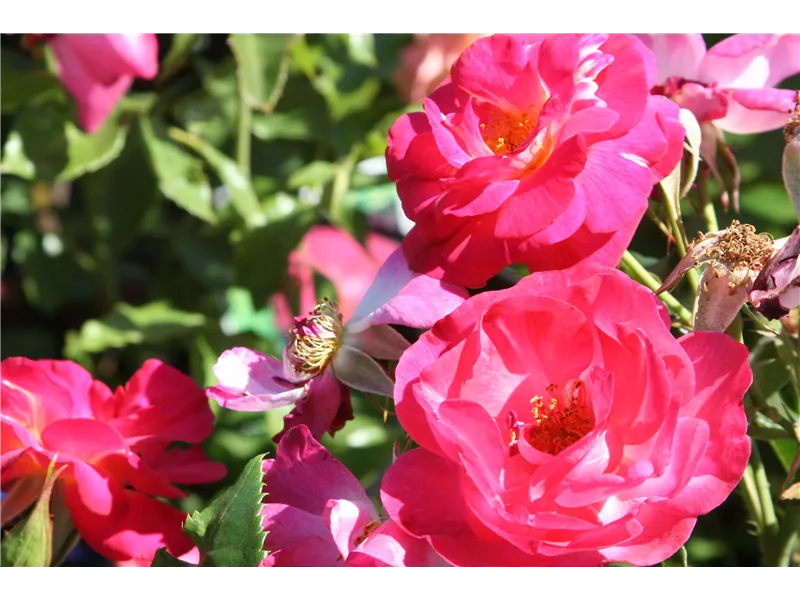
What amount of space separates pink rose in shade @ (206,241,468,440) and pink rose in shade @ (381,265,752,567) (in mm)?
45

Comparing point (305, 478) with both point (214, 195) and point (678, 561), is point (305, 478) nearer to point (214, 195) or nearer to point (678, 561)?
point (678, 561)

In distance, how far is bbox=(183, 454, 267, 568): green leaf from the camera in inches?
16.1

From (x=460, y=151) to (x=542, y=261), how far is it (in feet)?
0.20

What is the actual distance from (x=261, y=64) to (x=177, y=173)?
0.17 meters

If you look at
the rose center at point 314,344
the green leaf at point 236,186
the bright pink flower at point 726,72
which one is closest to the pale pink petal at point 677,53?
the bright pink flower at point 726,72

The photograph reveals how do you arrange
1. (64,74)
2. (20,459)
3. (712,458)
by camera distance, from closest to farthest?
1. (712,458)
2. (20,459)
3. (64,74)

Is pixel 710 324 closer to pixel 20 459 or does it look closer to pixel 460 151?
pixel 460 151

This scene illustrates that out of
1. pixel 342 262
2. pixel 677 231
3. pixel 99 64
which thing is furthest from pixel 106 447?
pixel 342 262

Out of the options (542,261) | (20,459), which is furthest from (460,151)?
(20,459)

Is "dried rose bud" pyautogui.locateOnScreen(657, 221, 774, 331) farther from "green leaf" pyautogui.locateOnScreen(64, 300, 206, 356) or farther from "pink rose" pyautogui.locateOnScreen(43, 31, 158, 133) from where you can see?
"green leaf" pyautogui.locateOnScreen(64, 300, 206, 356)

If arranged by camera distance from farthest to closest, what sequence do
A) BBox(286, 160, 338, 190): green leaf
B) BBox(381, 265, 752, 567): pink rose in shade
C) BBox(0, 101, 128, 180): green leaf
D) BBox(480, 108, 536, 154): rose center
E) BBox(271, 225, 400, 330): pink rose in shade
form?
BBox(271, 225, 400, 330): pink rose in shade
BBox(286, 160, 338, 190): green leaf
BBox(0, 101, 128, 180): green leaf
BBox(480, 108, 536, 154): rose center
BBox(381, 265, 752, 567): pink rose in shade

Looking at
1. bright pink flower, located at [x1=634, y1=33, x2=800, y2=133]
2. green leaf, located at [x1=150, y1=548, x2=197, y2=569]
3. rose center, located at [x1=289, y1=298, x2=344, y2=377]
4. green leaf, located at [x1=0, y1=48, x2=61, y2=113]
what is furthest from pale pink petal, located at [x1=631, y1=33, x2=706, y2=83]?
green leaf, located at [x1=0, y1=48, x2=61, y2=113]

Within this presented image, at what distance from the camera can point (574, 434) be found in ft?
1.31

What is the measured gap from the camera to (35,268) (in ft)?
3.75
